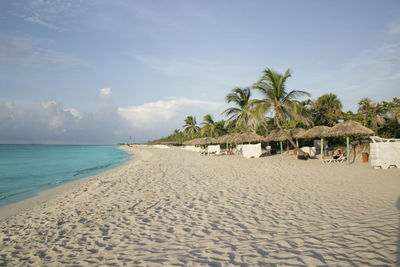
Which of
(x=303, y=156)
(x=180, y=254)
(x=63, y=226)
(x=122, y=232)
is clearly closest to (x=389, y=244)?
(x=180, y=254)

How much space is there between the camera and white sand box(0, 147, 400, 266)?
8.24ft

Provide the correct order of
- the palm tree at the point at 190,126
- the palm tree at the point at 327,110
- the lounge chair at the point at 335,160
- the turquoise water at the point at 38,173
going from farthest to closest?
the palm tree at the point at 190,126, the palm tree at the point at 327,110, the lounge chair at the point at 335,160, the turquoise water at the point at 38,173

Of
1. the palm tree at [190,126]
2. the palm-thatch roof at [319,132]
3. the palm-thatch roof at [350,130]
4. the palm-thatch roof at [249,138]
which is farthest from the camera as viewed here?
the palm tree at [190,126]

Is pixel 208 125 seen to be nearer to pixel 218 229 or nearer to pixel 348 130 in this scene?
pixel 348 130

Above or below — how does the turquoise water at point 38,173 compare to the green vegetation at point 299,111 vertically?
below

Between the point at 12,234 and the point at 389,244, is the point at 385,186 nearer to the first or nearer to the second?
the point at 389,244

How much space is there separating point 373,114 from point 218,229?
16996 millimetres

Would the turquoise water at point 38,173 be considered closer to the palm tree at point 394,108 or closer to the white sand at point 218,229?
the white sand at point 218,229

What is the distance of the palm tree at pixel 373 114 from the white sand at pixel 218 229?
35.9 ft

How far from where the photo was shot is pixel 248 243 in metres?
2.80

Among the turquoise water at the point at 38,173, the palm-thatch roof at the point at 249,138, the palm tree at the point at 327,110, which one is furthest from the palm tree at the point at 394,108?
the turquoise water at the point at 38,173

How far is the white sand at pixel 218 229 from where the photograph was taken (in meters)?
2.51

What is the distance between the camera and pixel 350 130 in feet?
34.5

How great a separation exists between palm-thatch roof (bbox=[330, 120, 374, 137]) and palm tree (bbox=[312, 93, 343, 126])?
7.30 metres
